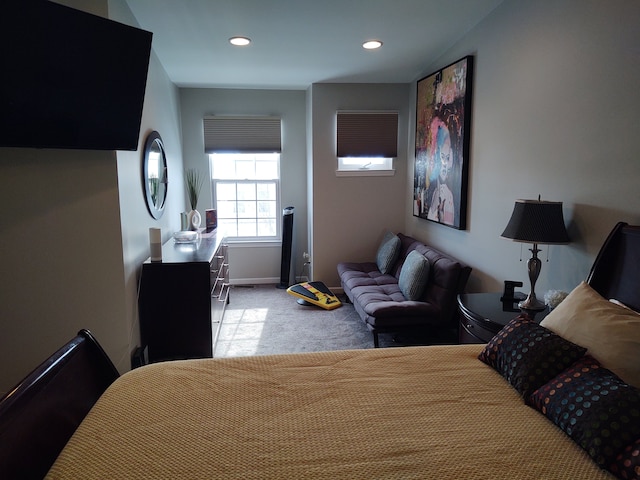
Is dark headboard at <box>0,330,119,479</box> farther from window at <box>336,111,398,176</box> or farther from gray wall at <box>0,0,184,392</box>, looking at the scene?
window at <box>336,111,398,176</box>

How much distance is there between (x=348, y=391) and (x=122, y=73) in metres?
1.95

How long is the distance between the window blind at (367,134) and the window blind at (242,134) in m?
0.90

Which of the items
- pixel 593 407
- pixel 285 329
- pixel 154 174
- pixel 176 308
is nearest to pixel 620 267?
pixel 593 407

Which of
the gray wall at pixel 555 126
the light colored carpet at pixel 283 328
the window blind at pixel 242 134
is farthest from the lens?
the window blind at pixel 242 134

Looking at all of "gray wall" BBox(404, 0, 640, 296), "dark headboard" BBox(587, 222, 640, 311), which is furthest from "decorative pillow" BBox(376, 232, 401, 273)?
"dark headboard" BBox(587, 222, 640, 311)

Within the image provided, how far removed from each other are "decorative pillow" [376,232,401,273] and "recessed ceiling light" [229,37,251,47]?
2.43 meters

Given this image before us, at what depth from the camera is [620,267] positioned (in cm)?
178

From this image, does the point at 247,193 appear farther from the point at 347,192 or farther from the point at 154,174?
the point at 154,174

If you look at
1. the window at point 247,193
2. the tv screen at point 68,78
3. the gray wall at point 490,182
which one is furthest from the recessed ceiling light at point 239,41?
the window at point 247,193

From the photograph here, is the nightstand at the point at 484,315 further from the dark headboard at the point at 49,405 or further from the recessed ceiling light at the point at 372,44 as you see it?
the recessed ceiling light at the point at 372,44

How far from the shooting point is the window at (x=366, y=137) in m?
4.80

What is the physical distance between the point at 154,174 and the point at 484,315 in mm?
2748

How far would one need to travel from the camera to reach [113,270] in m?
2.59

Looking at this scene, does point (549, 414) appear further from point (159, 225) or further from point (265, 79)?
point (265, 79)
